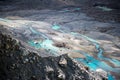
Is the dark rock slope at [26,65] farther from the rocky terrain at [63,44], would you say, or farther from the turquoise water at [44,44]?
the turquoise water at [44,44]

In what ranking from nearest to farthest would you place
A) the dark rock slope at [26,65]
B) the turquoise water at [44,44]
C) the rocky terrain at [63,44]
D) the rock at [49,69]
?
the dark rock slope at [26,65] → the rocky terrain at [63,44] → the rock at [49,69] → the turquoise water at [44,44]

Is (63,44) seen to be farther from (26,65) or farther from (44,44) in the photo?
(26,65)

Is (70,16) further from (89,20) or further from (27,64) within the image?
(27,64)

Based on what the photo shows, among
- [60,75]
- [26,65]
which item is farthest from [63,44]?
[26,65]

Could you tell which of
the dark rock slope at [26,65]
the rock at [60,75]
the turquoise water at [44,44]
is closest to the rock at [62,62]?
the dark rock slope at [26,65]

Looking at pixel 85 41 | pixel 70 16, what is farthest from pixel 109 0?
pixel 85 41

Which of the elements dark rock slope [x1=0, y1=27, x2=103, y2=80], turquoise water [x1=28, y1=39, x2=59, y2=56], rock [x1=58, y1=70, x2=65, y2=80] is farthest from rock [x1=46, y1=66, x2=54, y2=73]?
turquoise water [x1=28, y1=39, x2=59, y2=56]

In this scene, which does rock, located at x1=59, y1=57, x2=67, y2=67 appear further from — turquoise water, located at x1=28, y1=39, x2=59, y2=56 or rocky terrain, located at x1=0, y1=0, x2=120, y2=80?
turquoise water, located at x1=28, y1=39, x2=59, y2=56

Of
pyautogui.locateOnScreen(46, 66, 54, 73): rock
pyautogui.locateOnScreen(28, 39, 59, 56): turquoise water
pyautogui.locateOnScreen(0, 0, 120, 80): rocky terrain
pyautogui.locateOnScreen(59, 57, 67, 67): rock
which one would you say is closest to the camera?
pyautogui.locateOnScreen(0, 0, 120, 80): rocky terrain
